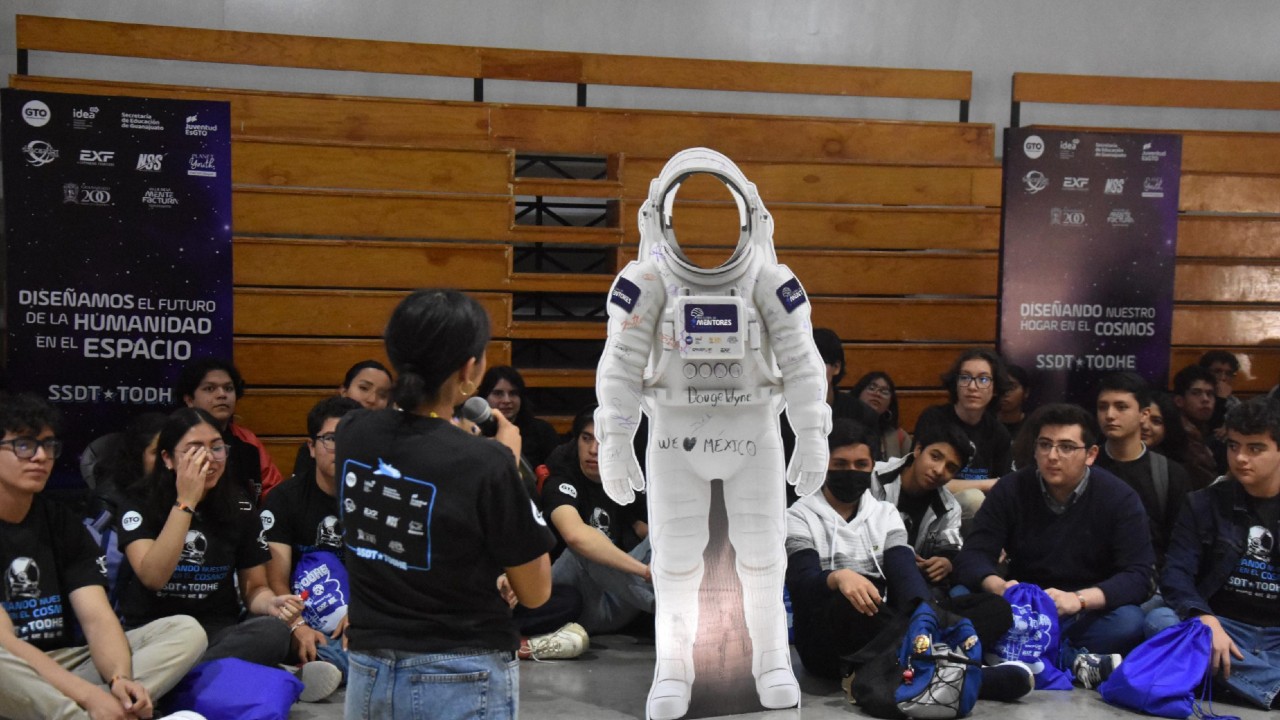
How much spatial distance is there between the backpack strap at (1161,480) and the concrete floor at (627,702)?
100cm

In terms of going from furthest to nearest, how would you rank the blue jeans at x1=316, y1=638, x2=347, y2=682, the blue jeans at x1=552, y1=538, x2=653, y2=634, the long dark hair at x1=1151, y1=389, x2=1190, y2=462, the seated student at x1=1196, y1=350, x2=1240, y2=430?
the seated student at x1=1196, y1=350, x2=1240, y2=430 < the long dark hair at x1=1151, y1=389, x2=1190, y2=462 < the blue jeans at x1=552, y1=538, x2=653, y2=634 < the blue jeans at x1=316, y1=638, x2=347, y2=682

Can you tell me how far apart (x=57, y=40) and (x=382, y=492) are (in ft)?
19.9

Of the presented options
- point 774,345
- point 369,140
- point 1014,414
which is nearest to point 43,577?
point 774,345

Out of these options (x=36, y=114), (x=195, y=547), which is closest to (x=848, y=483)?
(x=195, y=547)

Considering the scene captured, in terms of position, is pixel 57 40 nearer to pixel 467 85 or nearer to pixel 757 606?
pixel 467 85

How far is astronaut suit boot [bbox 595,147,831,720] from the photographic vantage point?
13.3 feet

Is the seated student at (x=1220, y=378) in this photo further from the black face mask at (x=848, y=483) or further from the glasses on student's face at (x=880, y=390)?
the black face mask at (x=848, y=483)

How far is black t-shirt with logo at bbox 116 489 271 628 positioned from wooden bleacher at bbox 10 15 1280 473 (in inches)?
119

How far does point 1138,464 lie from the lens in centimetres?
526

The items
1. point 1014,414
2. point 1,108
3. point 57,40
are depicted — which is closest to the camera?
point 1,108

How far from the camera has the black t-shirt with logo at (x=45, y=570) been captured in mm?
3684

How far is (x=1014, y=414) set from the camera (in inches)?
256

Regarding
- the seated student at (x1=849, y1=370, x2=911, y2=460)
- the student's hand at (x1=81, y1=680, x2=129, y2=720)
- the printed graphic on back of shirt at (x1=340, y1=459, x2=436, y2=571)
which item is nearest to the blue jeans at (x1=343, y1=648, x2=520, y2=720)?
the printed graphic on back of shirt at (x1=340, y1=459, x2=436, y2=571)

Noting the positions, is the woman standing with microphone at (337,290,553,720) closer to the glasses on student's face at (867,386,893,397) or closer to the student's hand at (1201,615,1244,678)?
the student's hand at (1201,615,1244,678)
